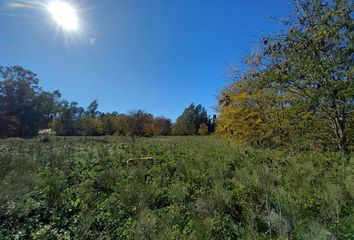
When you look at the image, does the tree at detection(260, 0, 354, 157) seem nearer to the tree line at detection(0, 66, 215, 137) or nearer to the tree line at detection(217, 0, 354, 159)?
the tree line at detection(217, 0, 354, 159)

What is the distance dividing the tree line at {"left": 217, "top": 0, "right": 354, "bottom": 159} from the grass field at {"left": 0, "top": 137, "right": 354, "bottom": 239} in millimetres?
702

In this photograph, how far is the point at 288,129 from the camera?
6883mm

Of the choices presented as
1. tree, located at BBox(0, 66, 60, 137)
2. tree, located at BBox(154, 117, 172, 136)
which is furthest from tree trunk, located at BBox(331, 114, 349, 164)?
tree, located at BBox(154, 117, 172, 136)

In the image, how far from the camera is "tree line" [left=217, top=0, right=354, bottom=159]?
539cm

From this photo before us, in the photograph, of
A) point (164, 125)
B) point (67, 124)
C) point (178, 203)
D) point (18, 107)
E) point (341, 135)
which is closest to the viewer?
point (178, 203)

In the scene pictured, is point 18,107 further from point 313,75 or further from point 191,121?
point 313,75

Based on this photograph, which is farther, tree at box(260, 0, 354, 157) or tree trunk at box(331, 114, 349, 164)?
tree trunk at box(331, 114, 349, 164)

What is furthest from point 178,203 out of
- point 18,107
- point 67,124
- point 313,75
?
point 67,124

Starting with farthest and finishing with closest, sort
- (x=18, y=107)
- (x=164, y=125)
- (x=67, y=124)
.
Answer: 1. (x=164, y=125)
2. (x=67, y=124)
3. (x=18, y=107)

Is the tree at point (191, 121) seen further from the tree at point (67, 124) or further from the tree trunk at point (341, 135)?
the tree trunk at point (341, 135)

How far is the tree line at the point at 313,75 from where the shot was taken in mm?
5395

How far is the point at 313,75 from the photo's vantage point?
5.64 meters

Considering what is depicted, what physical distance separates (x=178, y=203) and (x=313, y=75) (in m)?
4.42

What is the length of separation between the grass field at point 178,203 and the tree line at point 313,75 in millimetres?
702
